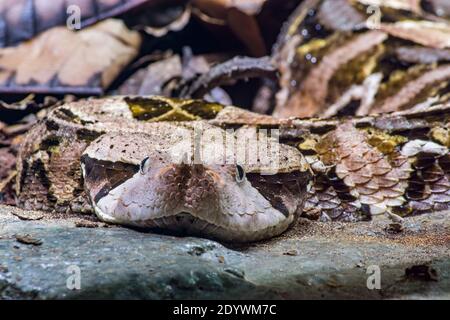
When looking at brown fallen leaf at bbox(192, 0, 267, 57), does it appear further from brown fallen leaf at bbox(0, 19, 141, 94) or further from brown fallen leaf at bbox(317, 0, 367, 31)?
brown fallen leaf at bbox(0, 19, 141, 94)

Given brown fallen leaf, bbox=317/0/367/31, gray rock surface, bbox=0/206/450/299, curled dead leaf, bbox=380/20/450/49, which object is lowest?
gray rock surface, bbox=0/206/450/299

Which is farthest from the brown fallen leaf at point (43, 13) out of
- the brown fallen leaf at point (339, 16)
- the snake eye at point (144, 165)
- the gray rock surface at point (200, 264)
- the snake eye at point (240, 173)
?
the snake eye at point (240, 173)

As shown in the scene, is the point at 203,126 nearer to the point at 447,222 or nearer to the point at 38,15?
the point at 447,222

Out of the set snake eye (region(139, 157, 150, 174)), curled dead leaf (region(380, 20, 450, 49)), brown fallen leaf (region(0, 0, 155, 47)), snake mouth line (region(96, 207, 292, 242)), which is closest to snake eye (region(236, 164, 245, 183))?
snake mouth line (region(96, 207, 292, 242))

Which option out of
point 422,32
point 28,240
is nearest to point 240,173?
point 28,240

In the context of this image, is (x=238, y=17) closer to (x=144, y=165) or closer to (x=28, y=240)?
(x=144, y=165)

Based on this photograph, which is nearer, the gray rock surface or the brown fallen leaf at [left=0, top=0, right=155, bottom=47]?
the gray rock surface
